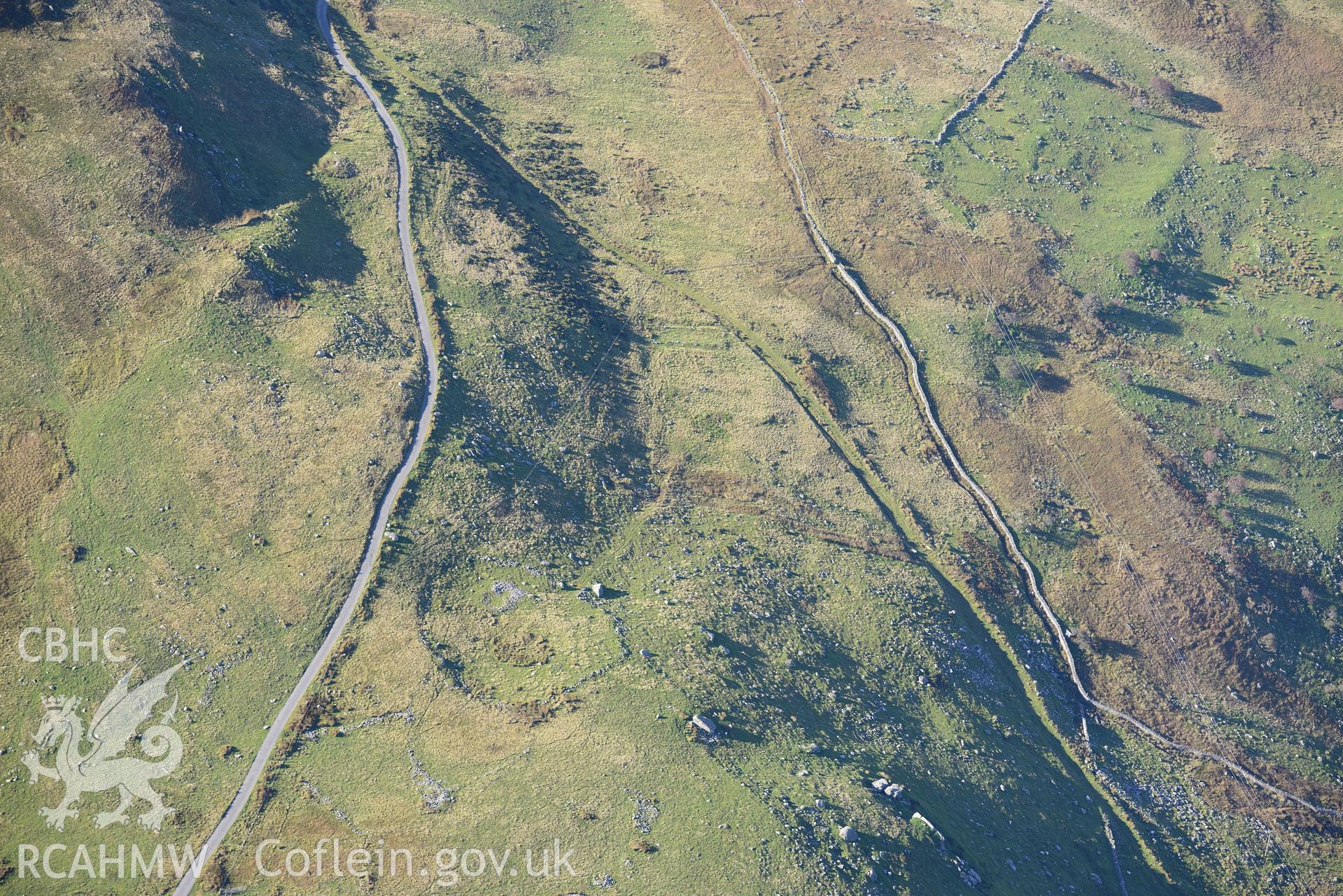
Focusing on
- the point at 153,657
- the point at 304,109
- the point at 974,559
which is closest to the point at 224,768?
the point at 153,657

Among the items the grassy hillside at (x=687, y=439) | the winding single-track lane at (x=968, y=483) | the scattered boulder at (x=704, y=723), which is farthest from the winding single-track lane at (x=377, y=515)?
the winding single-track lane at (x=968, y=483)

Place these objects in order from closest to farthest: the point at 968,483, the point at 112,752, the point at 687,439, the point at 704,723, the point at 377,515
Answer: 1. the point at 112,752
2. the point at 704,723
3. the point at 377,515
4. the point at 687,439
5. the point at 968,483

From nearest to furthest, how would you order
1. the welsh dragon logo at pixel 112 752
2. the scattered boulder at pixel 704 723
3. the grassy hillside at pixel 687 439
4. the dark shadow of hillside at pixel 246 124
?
the welsh dragon logo at pixel 112 752 < the grassy hillside at pixel 687 439 < the scattered boulder at pixel 704 723 < the dark shadow of hillside at pixel 246 124

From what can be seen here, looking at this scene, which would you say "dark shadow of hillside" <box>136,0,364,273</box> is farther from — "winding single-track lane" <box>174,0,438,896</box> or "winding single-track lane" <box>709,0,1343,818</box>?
"winding single-track lane" <box>709,0,1343,818</box>

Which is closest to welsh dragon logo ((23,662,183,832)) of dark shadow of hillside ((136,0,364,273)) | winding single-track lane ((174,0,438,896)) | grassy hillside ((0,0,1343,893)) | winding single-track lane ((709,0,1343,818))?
grassy hillside ((0,0,1343,893))

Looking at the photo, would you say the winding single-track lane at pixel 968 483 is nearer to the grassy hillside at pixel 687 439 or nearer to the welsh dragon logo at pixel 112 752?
the grassy hillside at pixel 687 439

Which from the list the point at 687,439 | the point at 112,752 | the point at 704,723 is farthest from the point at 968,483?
the point at 112,752

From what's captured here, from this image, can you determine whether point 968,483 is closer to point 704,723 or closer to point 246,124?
point 704,723
